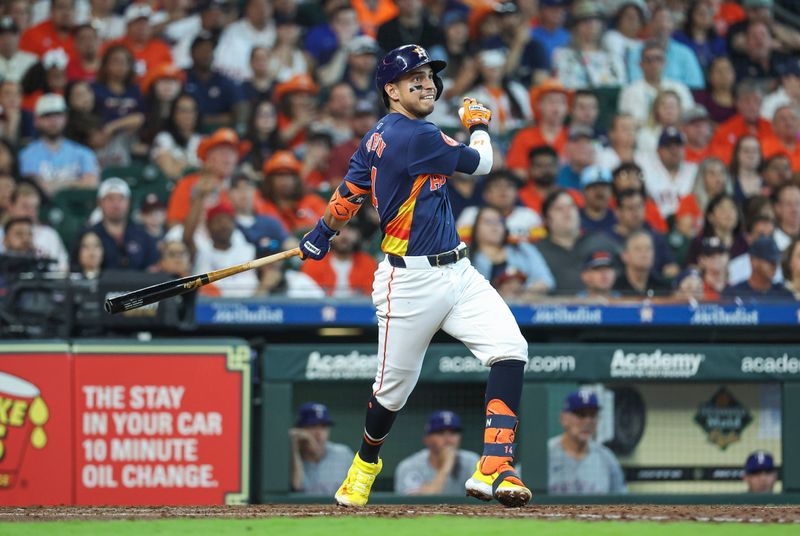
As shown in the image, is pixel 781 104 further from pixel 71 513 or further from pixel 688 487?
pixel 71 513

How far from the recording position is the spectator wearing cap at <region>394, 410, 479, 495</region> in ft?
28.5

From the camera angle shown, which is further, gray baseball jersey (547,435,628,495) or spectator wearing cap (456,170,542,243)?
spectator wearing cap (456,170,542,243)

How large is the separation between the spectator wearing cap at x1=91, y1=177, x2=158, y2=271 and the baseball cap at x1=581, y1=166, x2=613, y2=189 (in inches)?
141

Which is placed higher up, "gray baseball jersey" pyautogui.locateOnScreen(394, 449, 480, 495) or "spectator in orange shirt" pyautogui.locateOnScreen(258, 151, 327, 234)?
"spectator in orange shirt" pyautogui.locateOnScreen(258, 151, 327, 234)

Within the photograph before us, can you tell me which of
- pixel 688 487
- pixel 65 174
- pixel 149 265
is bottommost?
pixel 688 487

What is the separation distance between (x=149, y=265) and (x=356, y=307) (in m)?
1.96

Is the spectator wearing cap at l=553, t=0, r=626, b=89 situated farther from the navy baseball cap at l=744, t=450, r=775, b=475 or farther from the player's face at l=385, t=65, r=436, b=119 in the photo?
the player's face at l=385, t=65, r=436, b=119

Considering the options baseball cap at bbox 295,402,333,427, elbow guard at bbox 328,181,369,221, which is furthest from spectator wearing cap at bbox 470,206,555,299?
elbow guard at bbox 328,181,369,221

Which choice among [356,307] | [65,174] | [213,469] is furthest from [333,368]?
[65,174]

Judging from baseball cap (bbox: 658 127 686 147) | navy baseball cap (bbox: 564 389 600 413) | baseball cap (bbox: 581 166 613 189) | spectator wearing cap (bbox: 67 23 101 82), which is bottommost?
navy baseball cap (bbox: 564 389 600 413)

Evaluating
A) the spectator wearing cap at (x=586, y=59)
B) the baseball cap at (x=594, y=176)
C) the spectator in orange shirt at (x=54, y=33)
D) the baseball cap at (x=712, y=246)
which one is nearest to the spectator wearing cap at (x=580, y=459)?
the baseball cap at (x=712, y=246)

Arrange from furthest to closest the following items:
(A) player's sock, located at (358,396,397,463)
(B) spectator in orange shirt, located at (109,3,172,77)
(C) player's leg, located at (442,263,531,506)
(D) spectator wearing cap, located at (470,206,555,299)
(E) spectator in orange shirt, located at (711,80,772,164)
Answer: (E) spectator in orange shirt, located at (711,80,772,164) → (B) spectator in orange shirt, located at (109,3,172,77) → (D) spectator wearing cap, located at (470,206,555,299) → (A) player's sock, located at (358,396,397,463) → (C) player's leg, located at (442,263,531,506)

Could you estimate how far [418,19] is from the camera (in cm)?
1219

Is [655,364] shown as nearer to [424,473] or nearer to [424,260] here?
[424,473]
